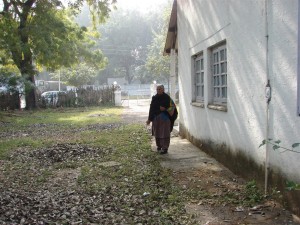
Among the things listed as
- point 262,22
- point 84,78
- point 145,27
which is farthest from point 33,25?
point 145,27

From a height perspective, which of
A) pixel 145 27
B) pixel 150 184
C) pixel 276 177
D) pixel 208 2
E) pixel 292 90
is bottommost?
pixel 150 184

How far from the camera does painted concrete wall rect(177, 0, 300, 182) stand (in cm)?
439

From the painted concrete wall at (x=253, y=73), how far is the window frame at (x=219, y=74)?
148 mm

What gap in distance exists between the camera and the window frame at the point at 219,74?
24.6 ft

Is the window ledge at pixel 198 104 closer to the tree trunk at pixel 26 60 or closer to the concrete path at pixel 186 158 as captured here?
the concrete path at pixel 186 158

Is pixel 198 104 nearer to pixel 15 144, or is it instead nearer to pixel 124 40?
pixel 15 144

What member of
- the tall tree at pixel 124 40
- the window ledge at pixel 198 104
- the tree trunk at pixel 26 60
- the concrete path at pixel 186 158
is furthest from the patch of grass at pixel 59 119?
the tall tree at pixel 124 40

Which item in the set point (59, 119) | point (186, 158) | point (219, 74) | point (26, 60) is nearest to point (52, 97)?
point (26, 60)

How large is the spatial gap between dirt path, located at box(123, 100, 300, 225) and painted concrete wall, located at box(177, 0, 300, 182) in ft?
1.67

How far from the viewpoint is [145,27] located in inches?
2938

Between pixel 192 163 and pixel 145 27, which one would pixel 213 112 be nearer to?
pixel 192 163

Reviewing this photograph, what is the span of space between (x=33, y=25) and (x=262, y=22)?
58.8 feet

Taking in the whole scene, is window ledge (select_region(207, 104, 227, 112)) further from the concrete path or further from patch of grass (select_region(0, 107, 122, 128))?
patch of grass (select_region(0, 107, 122, 128))

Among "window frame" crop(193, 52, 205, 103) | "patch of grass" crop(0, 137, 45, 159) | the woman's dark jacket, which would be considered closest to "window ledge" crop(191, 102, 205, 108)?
"window frame" crop(193, 52, 205, 103)
